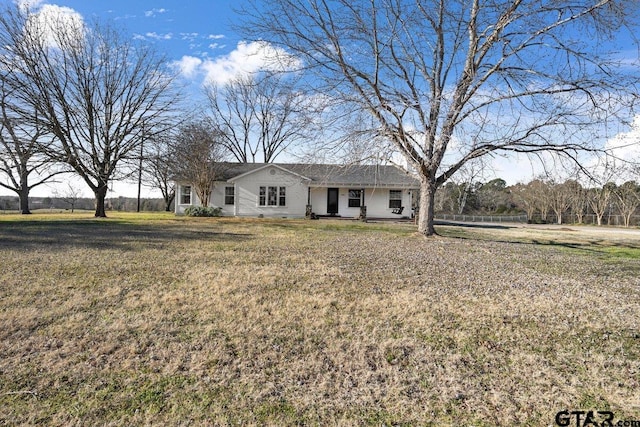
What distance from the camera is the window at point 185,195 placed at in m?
24.5

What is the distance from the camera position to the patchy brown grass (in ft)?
8.27

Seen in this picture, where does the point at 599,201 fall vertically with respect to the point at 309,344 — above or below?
above

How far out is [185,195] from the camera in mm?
24641

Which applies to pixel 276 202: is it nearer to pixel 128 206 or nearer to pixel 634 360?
pixel 634 360

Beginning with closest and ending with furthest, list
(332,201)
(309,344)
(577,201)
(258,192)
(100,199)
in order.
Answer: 1. (309,344)
2. (100,199)
3. (258,192)
4. (332,201)
5. (577,201)

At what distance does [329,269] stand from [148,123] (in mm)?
18477

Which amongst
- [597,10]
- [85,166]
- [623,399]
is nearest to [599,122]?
[597,10]

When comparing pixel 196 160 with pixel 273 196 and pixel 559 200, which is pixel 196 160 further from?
pixel 559 200

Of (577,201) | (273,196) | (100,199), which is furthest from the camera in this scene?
(577,201)

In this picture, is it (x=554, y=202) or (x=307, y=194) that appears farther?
(x=554, y=202)

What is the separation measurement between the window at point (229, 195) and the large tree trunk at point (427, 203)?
47.7 feet

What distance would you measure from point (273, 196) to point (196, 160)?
5.24m

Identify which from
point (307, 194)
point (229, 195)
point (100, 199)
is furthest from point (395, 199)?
point (100, 199)

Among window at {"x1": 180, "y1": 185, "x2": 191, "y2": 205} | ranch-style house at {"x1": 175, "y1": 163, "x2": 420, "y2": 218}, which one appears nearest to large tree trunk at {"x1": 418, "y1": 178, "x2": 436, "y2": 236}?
ranch-style house at {"x1": 175, "y1": 163, "x2": 420, "y2": 218}
